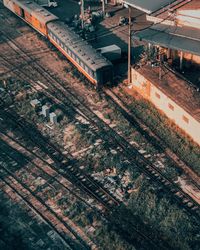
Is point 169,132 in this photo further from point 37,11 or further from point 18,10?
point 18,10

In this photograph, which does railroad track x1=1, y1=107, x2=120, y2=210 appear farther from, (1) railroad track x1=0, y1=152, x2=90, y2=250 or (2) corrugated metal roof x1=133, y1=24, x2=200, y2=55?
(2) corrugated metal roof x1=133, y1=24, x2=200, y2=55

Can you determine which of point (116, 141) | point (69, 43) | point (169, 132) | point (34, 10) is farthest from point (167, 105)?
point (34, 10)

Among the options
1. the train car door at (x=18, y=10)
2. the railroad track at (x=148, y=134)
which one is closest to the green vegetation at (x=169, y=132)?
the railroad track at (x=148, y=134)

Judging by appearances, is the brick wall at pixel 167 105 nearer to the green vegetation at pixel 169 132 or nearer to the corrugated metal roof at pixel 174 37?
the green vegetation at pixel 169 132

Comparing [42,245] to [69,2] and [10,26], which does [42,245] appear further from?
[69,2]

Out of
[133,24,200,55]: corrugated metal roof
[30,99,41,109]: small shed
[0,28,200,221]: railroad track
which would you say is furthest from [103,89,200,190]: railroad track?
[30,99,41,109]: small shed

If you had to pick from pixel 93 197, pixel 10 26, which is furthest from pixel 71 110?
pixel 10 26
